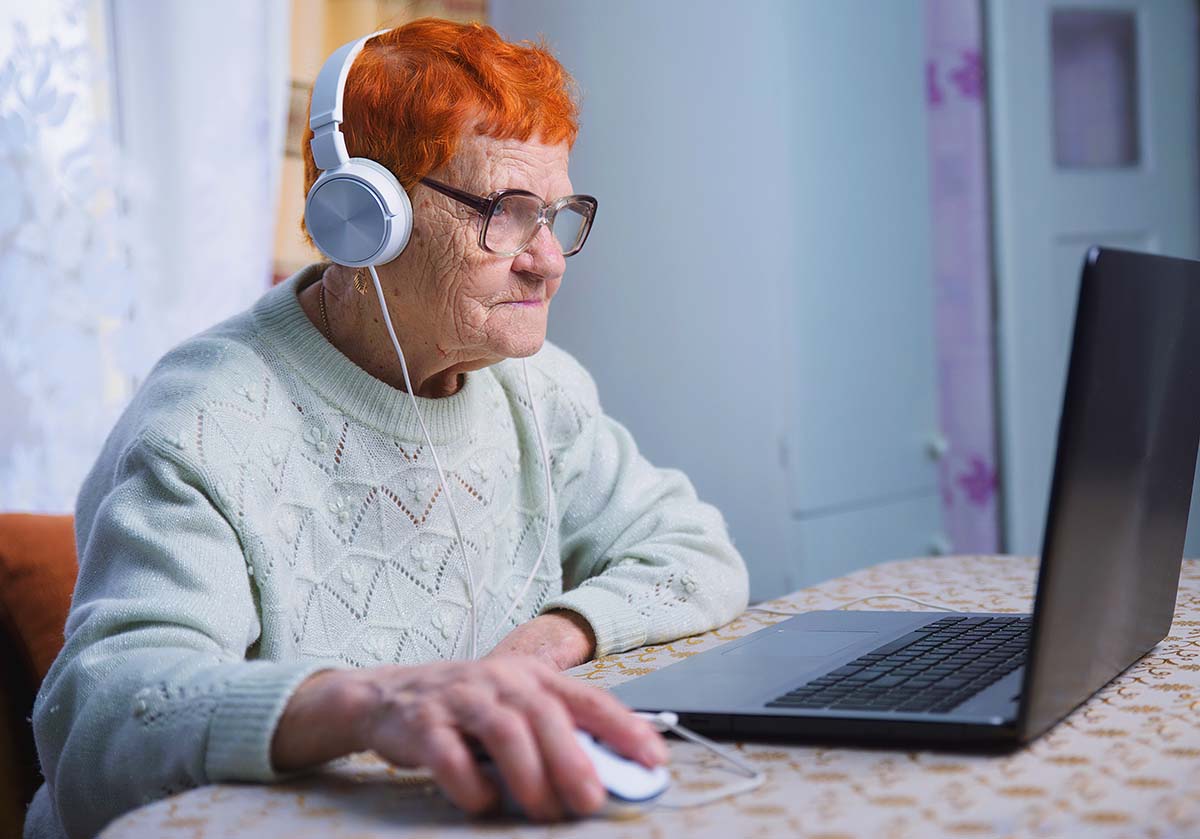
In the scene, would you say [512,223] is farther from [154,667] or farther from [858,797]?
[858,797]

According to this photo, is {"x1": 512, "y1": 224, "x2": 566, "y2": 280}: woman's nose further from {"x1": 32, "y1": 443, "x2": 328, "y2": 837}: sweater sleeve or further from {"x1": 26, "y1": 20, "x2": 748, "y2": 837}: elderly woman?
{"x1": 32, "y1": 443, "x2": 328, "y2": 837}: sweater sleeve

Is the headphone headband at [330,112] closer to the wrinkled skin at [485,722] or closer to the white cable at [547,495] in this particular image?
the white cable at [547,495]

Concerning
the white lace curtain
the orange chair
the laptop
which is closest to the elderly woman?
the orange chair

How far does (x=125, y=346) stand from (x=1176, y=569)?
4.89ft

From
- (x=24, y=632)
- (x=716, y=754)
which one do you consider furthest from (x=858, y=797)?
(x=24, y=632)

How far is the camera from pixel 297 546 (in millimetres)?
1064

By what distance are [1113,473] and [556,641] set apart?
49 cm

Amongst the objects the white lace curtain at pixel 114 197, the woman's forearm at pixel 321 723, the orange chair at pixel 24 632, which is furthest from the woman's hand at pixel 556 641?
the white lace curtain at pixel 114 197

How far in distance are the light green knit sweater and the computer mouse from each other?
0.14 meters

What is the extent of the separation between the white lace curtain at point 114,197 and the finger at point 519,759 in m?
1.38

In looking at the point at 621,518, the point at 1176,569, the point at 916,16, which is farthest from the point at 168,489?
the point at 916,16

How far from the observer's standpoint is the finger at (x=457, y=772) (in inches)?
24.1

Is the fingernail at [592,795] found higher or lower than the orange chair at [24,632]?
higher

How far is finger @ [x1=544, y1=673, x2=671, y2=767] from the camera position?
25.0 inches
